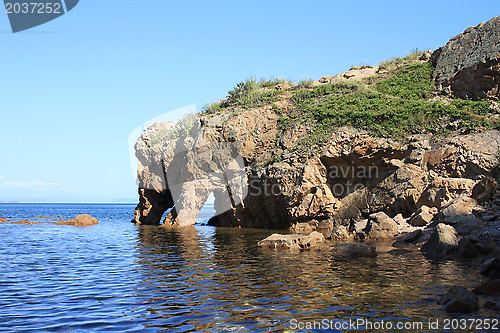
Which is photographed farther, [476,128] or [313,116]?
[313,116]

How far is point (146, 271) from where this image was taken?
14062mm

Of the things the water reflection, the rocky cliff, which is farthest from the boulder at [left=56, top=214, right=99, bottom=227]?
the water reflection

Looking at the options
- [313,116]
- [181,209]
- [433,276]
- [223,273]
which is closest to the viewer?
[433,276]

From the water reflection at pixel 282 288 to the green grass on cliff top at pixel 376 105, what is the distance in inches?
502

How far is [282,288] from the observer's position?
1101 cm

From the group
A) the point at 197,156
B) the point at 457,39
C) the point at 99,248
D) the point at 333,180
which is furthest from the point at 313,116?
the point at 99,248

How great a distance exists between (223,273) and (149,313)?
4.66 m

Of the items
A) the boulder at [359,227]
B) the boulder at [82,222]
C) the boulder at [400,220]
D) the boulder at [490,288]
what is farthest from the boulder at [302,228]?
the boulder at [82,222]

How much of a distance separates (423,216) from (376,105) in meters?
11.1

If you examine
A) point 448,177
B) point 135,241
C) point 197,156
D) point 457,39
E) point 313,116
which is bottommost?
point 135,241

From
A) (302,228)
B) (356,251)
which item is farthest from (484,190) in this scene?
(302,228)

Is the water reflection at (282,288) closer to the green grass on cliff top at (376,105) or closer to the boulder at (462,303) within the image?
the boulder at (462,303)

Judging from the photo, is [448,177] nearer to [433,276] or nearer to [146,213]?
[433,276]

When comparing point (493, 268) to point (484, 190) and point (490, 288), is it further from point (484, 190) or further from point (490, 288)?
point (484, 190)
